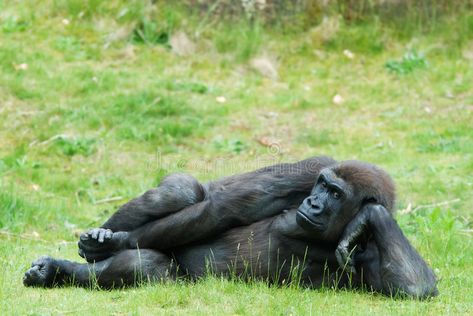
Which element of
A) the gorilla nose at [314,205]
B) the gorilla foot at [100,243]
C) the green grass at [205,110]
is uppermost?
Result: the gorilla nose at [314,205]

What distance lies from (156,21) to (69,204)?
437 centimetres

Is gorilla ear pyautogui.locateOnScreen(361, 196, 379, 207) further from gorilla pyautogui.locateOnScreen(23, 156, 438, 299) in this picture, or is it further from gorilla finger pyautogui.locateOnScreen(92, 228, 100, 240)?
gorilla finger pyautogui.locateOnScreen(92, 228, 100, 240)

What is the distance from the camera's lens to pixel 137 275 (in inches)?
227

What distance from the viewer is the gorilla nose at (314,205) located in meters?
5.56

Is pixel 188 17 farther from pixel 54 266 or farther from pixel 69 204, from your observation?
pixel 54 266

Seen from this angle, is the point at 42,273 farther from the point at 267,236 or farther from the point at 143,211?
the point at 267,236

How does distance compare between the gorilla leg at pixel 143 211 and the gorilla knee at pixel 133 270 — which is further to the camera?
the gorilla leg at pixel 143 211

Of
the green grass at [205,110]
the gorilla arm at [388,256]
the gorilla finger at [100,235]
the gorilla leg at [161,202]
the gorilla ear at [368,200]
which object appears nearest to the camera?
the gorilla arm at [388,256]

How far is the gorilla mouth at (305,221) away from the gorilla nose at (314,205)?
65mm

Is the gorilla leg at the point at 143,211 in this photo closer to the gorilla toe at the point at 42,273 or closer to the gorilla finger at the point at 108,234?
the gorilla finger at the point at 108,234

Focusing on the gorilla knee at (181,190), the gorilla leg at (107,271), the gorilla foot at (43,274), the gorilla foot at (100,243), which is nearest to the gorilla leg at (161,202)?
the gorilla knee at (181,190)

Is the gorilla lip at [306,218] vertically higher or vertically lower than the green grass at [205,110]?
higher

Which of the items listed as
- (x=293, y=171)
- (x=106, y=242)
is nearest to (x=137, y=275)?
(x=106, y=242)

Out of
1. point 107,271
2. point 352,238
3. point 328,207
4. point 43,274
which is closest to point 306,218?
point 328,207
